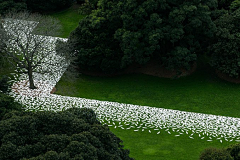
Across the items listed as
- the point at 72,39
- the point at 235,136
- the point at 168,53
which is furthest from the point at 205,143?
the point at 72,39

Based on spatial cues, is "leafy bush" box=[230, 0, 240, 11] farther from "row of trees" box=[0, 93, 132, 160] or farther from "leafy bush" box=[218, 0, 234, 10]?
"row of trees" box=[0, 93, 132, 160]

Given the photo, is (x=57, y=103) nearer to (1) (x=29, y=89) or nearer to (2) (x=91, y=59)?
(1) (x=29, y=89)

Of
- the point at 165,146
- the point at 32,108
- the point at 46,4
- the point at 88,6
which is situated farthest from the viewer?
the point at 46,4

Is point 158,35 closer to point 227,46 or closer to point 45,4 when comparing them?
point 227,46

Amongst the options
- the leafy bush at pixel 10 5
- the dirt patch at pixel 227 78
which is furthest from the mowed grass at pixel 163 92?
the leafy bush at pixel 10 5

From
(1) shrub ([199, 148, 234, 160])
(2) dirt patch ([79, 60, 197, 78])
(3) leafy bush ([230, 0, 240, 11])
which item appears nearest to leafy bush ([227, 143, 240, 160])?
(1) shrub ([199, 148, 234, 160])

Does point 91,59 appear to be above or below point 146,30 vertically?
below
